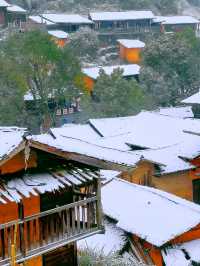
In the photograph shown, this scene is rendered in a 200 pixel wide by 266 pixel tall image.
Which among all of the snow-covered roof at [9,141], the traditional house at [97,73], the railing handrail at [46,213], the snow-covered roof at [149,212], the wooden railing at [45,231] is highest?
the snow-covered roof at [9,141]

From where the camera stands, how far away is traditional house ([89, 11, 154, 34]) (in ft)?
225

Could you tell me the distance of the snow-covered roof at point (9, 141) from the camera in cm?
914

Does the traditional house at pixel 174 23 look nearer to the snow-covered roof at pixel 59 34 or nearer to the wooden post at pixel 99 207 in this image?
the snow-covered roof at pixel 59 34

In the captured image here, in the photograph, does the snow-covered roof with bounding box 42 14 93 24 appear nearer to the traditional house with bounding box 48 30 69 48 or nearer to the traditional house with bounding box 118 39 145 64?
the traditional house with bounding box 48 30 69 48

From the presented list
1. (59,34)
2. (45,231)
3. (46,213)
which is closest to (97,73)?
(59,34)

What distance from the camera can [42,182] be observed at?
10.0 meters

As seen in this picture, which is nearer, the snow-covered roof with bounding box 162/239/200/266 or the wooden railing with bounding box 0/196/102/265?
the wooden railing with bounding box 0/196/102/265

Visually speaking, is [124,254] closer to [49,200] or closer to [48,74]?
[49,200]

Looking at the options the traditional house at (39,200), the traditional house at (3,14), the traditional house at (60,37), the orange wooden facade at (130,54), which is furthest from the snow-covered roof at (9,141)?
the orange wooden facade at (130,54)

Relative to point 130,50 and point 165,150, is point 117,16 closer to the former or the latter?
point 130,50

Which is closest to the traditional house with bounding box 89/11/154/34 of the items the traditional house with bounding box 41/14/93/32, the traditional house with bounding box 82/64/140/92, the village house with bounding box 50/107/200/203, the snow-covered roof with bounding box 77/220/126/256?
the traditional house with bounding box 41/14/93/32

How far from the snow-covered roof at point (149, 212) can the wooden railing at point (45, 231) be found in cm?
591

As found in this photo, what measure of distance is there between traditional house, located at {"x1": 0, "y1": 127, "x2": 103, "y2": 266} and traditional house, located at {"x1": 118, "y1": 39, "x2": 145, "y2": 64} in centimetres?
5561

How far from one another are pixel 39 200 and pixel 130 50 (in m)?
56.7
